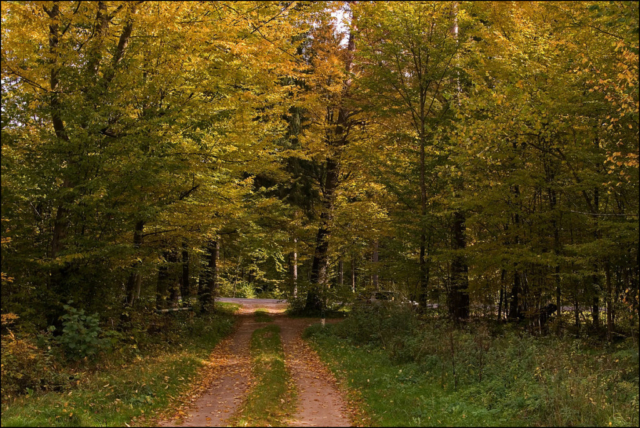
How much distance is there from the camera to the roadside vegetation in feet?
21.7

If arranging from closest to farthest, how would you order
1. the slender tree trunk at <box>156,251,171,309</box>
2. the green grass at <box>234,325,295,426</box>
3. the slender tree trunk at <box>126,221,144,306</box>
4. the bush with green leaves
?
A: the green grass at <box>234,325,295,426</box> → the bush with green leaves → the slender tree trunk at <box>126,221,144,306</box> → the slender tree trunk at <box>156,251,171,309</box>

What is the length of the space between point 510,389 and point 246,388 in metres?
4.99

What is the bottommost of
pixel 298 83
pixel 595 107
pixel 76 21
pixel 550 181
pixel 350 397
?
pixel 350 397

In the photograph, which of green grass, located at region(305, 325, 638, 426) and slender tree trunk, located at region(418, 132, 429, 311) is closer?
green grass, located at region(305, 325, 638, 426)

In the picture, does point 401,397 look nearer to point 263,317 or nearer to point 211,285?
point 211,285

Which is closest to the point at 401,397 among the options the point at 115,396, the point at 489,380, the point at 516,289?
the point at 489,380

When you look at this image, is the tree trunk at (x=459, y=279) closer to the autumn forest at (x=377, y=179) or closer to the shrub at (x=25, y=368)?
the autumn forest at (x=377, y=179)

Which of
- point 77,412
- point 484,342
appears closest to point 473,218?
point 484,342

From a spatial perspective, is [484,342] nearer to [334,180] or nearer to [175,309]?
[175,309]

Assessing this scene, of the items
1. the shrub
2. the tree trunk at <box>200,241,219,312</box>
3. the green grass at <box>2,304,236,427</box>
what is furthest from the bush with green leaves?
the tree trunk at <box>200,241,219,312</box>

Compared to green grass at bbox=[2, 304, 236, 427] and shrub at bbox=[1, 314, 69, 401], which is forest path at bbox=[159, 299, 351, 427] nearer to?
green grass at bbox=[2, 304, 236, 427]

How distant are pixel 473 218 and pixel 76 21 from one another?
992 cm

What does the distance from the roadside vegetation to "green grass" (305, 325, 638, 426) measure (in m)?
0.01

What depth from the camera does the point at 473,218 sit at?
12336 mm
